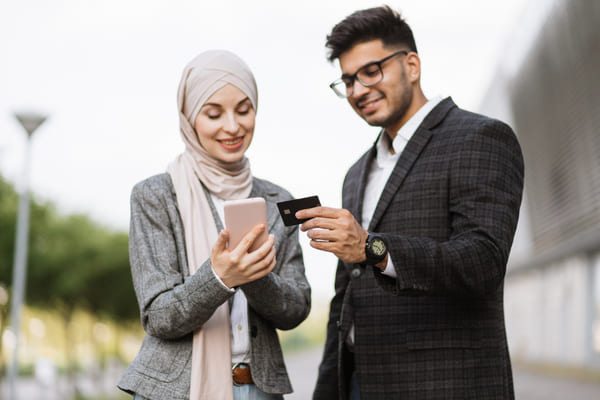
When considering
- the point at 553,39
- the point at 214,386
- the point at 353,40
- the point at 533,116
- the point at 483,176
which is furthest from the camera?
the point at 533,116

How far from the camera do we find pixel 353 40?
375 centimetres

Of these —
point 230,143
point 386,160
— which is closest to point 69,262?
point 386,160

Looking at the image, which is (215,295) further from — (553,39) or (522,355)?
(522,355)

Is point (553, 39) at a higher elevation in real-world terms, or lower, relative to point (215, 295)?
higher

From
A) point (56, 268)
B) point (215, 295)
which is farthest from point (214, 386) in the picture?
point (56, 268)

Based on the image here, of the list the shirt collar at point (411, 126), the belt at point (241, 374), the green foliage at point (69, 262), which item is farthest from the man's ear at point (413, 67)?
the green foliage at point (69, 262)

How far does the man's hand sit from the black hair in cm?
133

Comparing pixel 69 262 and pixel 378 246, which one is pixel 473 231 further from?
pixel 69 262

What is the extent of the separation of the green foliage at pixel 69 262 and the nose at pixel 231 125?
61.3ft

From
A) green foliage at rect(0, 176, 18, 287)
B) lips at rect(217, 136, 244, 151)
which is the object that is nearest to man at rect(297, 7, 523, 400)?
lips at rect(217, 136, 244, 151)

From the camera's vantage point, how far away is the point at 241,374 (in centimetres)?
289

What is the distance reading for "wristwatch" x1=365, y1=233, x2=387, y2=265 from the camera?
9.28 feet

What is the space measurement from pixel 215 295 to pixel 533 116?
1231 inches

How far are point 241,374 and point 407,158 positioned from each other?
1322 mm
